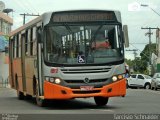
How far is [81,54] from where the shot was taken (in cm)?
1805

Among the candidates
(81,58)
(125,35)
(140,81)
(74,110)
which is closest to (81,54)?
(81,58)

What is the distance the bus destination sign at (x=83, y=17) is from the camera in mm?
18359

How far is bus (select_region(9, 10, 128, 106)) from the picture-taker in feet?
58.6

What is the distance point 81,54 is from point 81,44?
34 cm

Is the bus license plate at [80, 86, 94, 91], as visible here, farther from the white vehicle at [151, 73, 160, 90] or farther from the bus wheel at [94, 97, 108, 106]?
the white vehicle at [151, 73, 160, 90]

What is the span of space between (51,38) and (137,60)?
416ft

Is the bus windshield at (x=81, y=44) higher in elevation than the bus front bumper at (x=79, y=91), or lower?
higher

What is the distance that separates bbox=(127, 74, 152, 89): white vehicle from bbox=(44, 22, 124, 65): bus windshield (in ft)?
117

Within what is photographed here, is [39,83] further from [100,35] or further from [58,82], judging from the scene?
[100,35]

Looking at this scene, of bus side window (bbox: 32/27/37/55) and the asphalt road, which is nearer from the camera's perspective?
the asphalt road

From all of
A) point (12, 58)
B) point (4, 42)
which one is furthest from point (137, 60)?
point (12, 58)

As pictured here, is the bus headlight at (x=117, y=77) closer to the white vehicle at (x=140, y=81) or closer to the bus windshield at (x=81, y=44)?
the bus windshield at (x=81, y=44)

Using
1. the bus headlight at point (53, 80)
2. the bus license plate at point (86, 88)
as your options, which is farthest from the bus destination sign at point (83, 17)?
the bus license plate at point (86, 88)

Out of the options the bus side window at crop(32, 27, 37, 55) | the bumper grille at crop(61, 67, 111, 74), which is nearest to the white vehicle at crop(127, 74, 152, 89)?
the bus side window at crop(32, 27, 37, 55)
